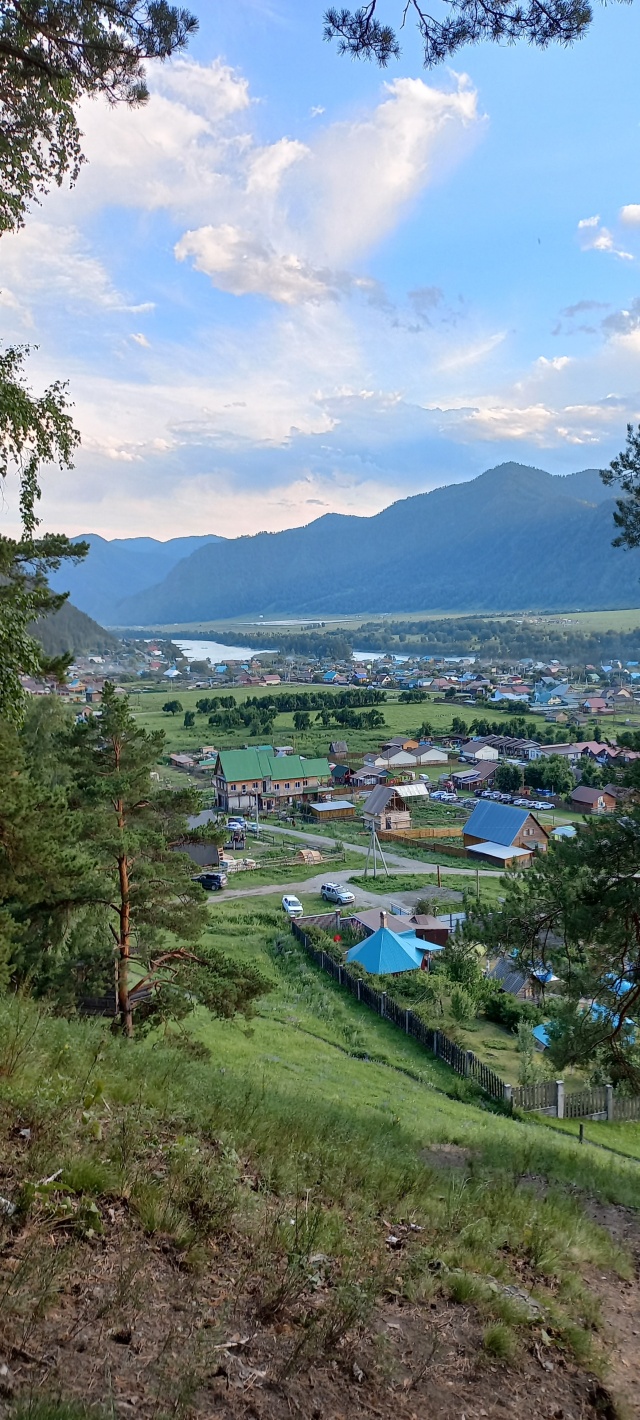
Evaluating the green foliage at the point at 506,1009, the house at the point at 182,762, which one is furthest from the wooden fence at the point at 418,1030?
the house at the point at 182,762

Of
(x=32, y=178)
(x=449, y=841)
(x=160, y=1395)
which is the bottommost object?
(x=449, y=841)

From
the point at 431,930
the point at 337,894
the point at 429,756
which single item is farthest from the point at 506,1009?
the point at 429,756

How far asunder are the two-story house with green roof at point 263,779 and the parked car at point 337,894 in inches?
A: 813

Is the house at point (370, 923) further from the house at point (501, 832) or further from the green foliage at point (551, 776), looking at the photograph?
the green foliage at point (551, 776)

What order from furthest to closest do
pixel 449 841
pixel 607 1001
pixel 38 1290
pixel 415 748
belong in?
pixel 415 748 → pixel 449 841 → pixel 607 1001 → pixel 38 1290

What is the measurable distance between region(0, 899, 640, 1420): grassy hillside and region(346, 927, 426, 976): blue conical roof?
635 inches

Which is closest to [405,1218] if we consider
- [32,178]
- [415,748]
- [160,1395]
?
[160,1395]

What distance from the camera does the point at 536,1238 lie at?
190 inches

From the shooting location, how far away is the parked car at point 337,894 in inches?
1192

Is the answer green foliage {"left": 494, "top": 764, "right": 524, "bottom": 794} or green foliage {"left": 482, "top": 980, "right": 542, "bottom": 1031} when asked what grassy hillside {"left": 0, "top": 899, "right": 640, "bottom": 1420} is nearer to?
green foliage {"left": 482, "top": 980, "right": 542, "bottom": 1031}

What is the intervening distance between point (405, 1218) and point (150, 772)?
756cm

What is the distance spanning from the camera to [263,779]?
5241 centimetres

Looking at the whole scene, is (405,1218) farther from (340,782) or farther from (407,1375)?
(340,782)

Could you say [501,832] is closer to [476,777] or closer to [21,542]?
[476,777]
